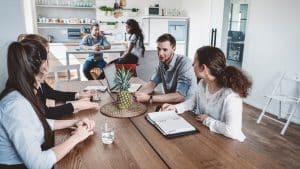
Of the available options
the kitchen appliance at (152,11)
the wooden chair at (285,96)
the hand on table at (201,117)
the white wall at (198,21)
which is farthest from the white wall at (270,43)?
the kitchen appliance at (152,11)

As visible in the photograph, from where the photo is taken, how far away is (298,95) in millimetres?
3492

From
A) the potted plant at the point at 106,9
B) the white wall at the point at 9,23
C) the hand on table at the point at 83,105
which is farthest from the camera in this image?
the potted plant at the point at 106,9

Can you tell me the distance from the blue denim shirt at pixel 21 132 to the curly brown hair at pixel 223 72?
3.50 feet

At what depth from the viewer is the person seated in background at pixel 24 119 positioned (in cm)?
103

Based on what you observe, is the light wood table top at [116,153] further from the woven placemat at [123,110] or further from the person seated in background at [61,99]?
the person seated in background at [61,99]

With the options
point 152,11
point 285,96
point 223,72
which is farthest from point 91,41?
point 223,72

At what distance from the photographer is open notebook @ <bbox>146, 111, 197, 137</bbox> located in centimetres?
140

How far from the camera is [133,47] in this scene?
4676 millimetres

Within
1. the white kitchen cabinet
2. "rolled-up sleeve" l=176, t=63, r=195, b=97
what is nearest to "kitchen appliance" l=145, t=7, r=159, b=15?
the white kitchen cabinet

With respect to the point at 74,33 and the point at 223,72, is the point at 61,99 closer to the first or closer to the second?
the point at 223,72

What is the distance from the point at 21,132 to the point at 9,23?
64.1 inches

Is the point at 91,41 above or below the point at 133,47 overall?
above

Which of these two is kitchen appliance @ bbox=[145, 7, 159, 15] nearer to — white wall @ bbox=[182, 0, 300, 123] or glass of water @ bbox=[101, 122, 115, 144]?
white wall @ bbox=[182, 0, 300, 123]

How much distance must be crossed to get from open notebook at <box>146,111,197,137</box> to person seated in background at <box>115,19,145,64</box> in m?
3.00
